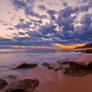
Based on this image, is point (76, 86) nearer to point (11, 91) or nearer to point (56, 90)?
point (56, 90)

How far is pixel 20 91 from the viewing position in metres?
3.42

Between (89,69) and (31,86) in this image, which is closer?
(31,86)

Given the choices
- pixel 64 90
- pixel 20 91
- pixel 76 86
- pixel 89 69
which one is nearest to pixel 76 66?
pixel 89 69

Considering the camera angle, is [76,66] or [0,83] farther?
[76,66]

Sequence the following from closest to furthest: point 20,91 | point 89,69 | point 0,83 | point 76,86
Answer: point 20,91 < point 76,86 < point 0,83 < point 89,69

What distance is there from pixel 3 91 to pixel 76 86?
3.93 metres

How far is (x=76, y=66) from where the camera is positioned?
6742 millimetres

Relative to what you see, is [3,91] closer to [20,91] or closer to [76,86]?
[20,91]

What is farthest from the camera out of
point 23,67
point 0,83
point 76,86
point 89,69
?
point 23,67

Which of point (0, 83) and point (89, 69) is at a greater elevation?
point (89, 69)

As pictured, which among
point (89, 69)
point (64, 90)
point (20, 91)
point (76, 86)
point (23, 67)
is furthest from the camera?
point (23, 67)

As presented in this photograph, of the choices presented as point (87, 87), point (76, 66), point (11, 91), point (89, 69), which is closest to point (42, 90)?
point (11, 91)

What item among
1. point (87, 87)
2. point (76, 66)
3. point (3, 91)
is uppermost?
point (76, 66)

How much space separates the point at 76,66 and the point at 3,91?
5.90 meters
